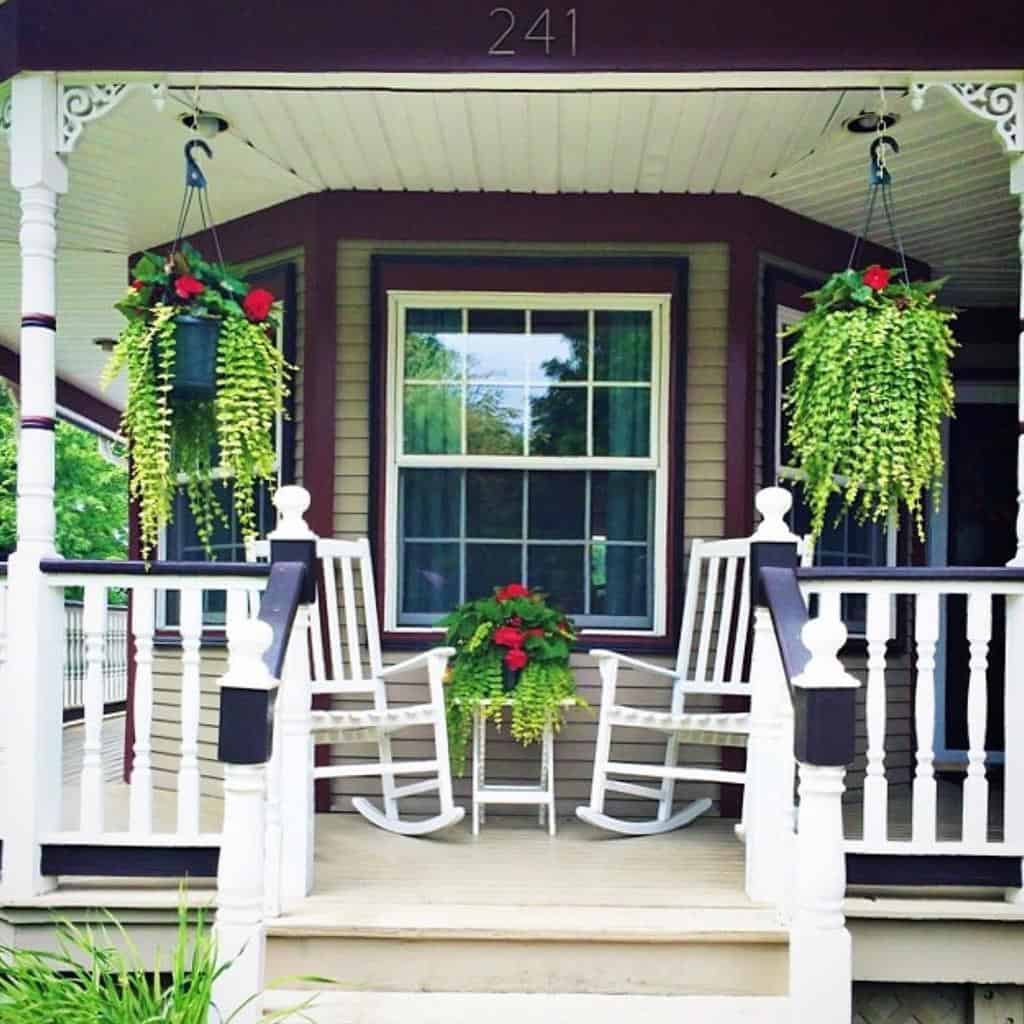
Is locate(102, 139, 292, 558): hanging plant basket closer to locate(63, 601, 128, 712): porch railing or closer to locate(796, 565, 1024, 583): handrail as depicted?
locate(796, 565, 1024, 583): handrail

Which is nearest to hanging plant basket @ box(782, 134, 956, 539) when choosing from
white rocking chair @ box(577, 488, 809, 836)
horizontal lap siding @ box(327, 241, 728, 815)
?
white rocking chair @ box(577, 488, 809, 836)

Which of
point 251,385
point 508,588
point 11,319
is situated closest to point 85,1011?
point 251,385

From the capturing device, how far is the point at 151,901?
2.94 metres

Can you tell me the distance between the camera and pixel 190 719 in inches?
118

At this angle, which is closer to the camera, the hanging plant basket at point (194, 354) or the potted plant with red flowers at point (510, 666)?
the hanging plant basket at point (194, 354)

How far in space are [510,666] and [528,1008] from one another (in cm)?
133

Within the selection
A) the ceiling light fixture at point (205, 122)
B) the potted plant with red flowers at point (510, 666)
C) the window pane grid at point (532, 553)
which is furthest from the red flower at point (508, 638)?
the ceiling light fixture at point (205, 122)

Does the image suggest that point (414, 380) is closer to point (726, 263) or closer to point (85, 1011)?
point (726, 263)

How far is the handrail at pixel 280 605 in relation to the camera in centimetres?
260

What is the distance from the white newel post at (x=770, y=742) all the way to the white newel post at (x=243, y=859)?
4.40 ft

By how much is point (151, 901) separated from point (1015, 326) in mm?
4481

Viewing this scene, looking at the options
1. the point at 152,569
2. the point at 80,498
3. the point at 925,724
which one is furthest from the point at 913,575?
the point at 80,498

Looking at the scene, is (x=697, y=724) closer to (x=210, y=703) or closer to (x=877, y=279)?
(x=877, y=279)

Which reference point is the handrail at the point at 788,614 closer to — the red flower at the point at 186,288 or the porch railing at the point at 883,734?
the porch railing at the point at 883,734
